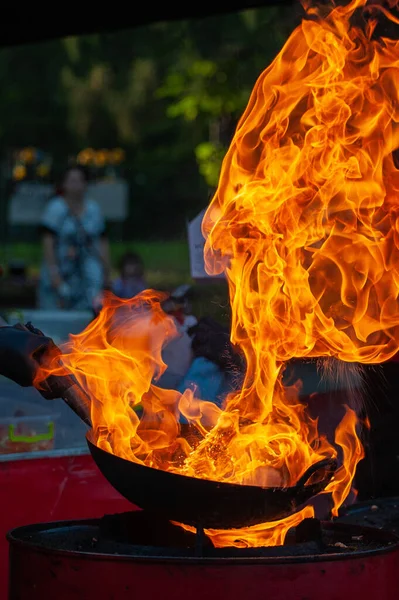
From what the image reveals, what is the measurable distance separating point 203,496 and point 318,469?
338mm

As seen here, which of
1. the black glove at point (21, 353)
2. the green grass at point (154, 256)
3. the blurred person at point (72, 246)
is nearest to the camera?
the black glove at point (21, 353)

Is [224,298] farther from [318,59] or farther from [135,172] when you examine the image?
[135,172]

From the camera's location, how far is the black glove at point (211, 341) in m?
4.14

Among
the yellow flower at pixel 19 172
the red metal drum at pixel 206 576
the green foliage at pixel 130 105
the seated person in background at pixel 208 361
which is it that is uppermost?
the green foliage at pixel 130 105

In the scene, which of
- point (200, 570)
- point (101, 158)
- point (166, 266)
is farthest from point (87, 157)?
point (200, 570)

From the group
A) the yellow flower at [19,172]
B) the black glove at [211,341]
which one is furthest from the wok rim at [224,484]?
→ the yellow flower at [19,172]

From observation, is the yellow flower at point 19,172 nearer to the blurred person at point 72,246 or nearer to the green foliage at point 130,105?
the green foliage at point 130,105

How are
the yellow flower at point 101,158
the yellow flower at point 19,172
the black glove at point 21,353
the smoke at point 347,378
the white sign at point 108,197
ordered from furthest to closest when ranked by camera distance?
1. the yellow flower at point 101,158
2. the white sign at point 108,197
3. the yellow flower at point 19,172
4. the smoke at point 347,378
5. the black glove at point 21,353

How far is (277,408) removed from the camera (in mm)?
3182

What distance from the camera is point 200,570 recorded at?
100 inches

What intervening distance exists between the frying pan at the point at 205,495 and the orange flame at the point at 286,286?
0.14m

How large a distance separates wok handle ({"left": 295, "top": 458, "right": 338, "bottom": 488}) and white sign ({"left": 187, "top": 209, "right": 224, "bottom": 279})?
2.17 metres

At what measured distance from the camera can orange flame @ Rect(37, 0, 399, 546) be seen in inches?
119

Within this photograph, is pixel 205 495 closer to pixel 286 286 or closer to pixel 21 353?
pixel 21 353
